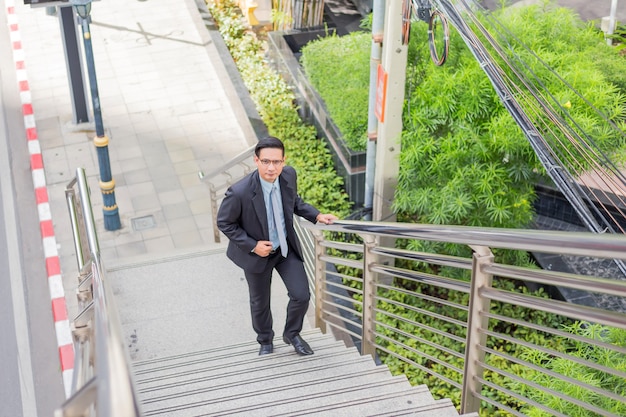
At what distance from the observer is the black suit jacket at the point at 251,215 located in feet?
16.5

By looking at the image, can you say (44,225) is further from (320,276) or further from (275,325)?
A: (320,276)

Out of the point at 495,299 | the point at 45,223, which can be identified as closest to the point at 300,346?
the point at 495,299

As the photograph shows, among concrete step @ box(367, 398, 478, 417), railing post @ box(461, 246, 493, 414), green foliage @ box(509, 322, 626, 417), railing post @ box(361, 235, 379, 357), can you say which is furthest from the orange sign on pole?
railing post @ box(461, 246, 493, 414)

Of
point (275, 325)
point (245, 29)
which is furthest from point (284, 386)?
point (245, 29)

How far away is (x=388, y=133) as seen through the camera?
27.0 ft

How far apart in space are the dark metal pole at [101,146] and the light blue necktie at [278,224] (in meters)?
3.82

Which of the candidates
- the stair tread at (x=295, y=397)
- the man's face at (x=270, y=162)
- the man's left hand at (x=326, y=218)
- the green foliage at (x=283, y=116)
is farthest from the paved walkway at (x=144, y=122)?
the man's face at (x=270, y=162)

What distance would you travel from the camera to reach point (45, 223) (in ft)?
32.4

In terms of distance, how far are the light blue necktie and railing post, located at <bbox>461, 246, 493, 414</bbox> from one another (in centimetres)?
164

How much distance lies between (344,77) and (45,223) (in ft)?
12.9

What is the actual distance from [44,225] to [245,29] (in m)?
5.46

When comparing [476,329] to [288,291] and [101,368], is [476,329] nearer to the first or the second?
[288,291]

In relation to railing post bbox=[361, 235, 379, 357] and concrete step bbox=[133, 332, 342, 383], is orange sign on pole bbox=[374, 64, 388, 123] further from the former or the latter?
railing post bbox=[361, 235, 379, 357]

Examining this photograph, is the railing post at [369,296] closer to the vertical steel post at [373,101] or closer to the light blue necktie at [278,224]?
the light blue necktie at [278,224]
